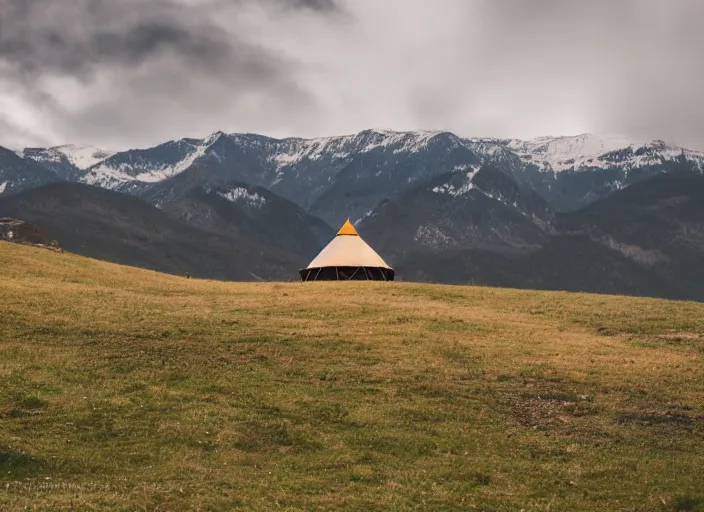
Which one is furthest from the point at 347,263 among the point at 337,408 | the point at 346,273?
the point at 337,408

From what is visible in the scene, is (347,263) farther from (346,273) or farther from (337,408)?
(337,408)

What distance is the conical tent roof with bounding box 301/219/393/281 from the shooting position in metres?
85.6

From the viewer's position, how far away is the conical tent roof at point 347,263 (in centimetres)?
8562

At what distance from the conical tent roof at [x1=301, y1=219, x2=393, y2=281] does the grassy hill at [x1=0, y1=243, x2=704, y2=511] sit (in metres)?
33.3

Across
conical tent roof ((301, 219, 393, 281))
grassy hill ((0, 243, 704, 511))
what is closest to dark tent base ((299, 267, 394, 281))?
conical tent roof ((301, 219, 393, 281))

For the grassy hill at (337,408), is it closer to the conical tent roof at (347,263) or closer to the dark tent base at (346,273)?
the dark tent base at (346,273)

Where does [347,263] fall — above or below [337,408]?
above

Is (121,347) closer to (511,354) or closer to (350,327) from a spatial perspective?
(350,327)

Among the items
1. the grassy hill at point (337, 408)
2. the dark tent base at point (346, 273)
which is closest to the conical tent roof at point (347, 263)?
the dark tent base at point (346, 273)

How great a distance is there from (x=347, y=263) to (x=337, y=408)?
184 feet

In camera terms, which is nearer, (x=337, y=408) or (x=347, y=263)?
(x=337, y=408)

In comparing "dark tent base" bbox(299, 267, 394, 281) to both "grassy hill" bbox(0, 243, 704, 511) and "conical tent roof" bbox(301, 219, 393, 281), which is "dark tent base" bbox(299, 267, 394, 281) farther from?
"grassy hill" bbox(0, 243, 704, 511)

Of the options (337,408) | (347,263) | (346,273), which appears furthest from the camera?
(346,273)

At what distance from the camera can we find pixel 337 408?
29.7 m
